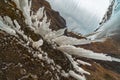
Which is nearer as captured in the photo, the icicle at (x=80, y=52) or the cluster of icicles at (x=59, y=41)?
the cluster of icicles at (x=59, y=41)

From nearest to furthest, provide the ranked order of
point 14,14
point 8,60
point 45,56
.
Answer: point 8,60, point 45,56, point 14,14

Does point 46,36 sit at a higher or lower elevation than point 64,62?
higher

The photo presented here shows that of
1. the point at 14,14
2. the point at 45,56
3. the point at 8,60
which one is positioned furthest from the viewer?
the point at 14,14

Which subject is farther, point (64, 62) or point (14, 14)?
point (14, 14)

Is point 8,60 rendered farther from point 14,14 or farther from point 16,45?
point 14,14

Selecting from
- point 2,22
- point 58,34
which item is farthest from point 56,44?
point 2,22

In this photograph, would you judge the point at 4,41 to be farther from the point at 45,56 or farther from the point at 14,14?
the point at 14,14

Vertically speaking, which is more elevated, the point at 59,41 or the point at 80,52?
the point at 59,41

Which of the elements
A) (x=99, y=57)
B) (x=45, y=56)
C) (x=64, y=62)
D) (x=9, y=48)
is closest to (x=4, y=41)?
(x=9, y=48)

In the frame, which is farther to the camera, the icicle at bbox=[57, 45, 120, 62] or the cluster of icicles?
the icicle at bbox=[57, 45, 120, 62]

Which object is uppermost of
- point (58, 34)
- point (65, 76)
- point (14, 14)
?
point (14, 14)
